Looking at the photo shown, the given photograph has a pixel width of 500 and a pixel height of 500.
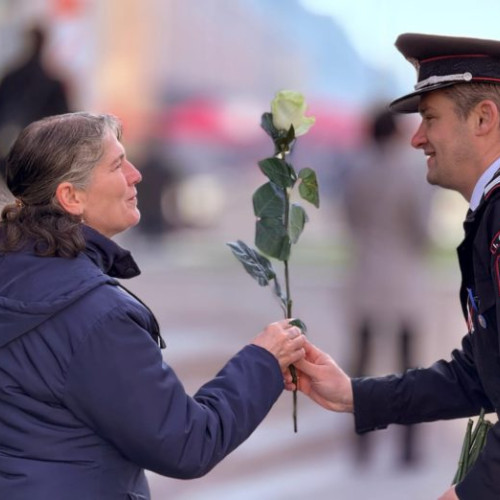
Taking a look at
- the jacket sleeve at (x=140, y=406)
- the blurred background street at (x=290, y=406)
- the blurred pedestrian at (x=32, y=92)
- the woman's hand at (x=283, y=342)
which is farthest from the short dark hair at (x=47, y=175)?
the blurred pedestrian at (x=32, y=92)

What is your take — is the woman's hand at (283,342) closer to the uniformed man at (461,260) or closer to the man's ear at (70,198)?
the uniformed man at (461,260)

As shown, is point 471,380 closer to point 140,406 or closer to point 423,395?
point 423,395

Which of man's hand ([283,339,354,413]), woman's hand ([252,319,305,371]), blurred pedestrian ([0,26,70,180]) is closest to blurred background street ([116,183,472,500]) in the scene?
blurred pedestrian ([0,26,70,180])

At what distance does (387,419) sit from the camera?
9.72 ft

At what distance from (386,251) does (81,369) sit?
3.95m

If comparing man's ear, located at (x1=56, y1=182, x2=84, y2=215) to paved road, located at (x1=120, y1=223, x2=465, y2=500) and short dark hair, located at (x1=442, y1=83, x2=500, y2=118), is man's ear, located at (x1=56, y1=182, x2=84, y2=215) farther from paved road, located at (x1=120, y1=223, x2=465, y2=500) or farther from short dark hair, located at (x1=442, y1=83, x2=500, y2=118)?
paved road, located at (x1=120, y1=223, x2=465, y2=500)

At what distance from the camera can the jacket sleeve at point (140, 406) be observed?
232 centimetres

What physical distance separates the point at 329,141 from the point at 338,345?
Answer: 580cm

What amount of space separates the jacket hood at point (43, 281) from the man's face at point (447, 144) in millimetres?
742

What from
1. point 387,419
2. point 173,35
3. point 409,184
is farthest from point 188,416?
point 173,35

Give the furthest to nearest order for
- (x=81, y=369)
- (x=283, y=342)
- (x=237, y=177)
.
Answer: (x=237, y=177) → (x=283, y=342) → (x=81, y=369)

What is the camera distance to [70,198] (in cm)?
253

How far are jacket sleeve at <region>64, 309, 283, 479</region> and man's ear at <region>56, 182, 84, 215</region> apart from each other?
0.28m

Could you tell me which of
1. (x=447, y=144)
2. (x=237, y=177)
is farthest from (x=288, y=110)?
(x=237, y=177)
